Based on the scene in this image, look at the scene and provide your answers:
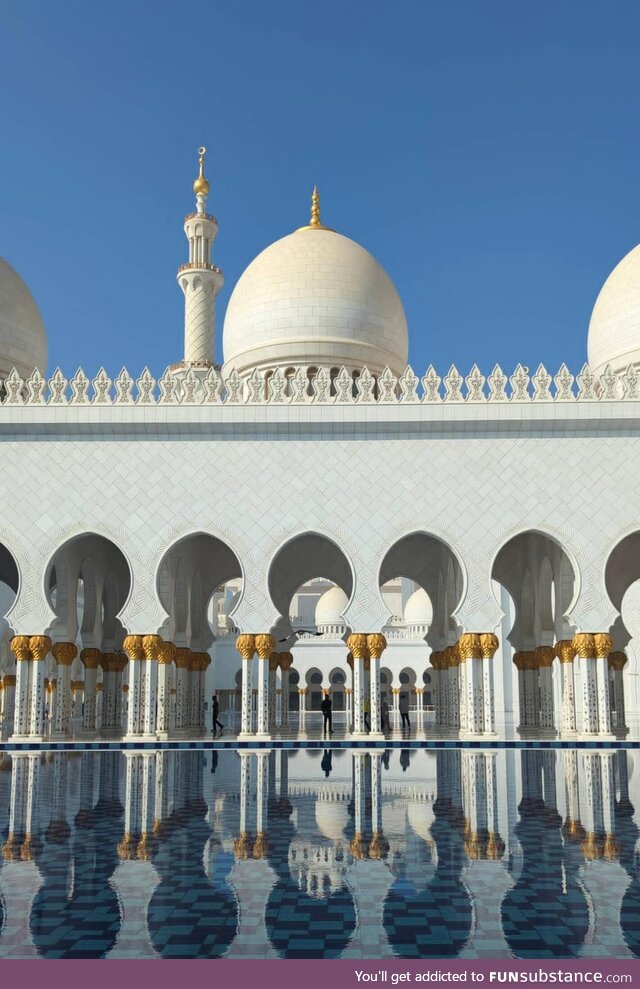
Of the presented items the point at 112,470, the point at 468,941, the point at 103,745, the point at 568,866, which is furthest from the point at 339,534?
the point at 468,941

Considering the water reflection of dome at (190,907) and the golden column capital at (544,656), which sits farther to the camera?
the golden column capital at (544,656)

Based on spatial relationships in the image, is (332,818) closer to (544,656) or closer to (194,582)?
(544,656)

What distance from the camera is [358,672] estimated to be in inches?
472

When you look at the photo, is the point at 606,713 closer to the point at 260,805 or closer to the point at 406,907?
the point at 260,805

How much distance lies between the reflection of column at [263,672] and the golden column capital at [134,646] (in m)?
1.36

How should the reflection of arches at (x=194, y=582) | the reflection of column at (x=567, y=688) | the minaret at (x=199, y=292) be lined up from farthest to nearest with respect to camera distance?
1. the minaret at (x=199, y=292)
2. the reflection of arches at (x=194, y=582)
3. the reflection of column at (x=567, y=688)

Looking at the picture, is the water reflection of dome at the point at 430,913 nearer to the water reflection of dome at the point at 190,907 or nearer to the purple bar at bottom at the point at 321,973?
the purple bar at bottom at the point at 321,973

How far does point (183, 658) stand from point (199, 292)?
21.9ft

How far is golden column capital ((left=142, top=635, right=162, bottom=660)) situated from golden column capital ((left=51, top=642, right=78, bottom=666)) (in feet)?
4.98

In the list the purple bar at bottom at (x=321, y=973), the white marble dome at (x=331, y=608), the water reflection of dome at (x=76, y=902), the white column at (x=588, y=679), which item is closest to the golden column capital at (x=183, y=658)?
the white column at (x=588, y=679)

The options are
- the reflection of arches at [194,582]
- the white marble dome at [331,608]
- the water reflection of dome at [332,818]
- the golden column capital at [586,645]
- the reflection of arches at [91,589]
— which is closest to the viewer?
the water reflection of dome at [332,818]

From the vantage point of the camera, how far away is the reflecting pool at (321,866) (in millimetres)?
3221

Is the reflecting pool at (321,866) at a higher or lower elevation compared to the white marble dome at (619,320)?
lower

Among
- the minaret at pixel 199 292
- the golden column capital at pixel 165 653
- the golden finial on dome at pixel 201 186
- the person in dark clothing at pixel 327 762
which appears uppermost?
the golden finial on dome at pixel 201 186
